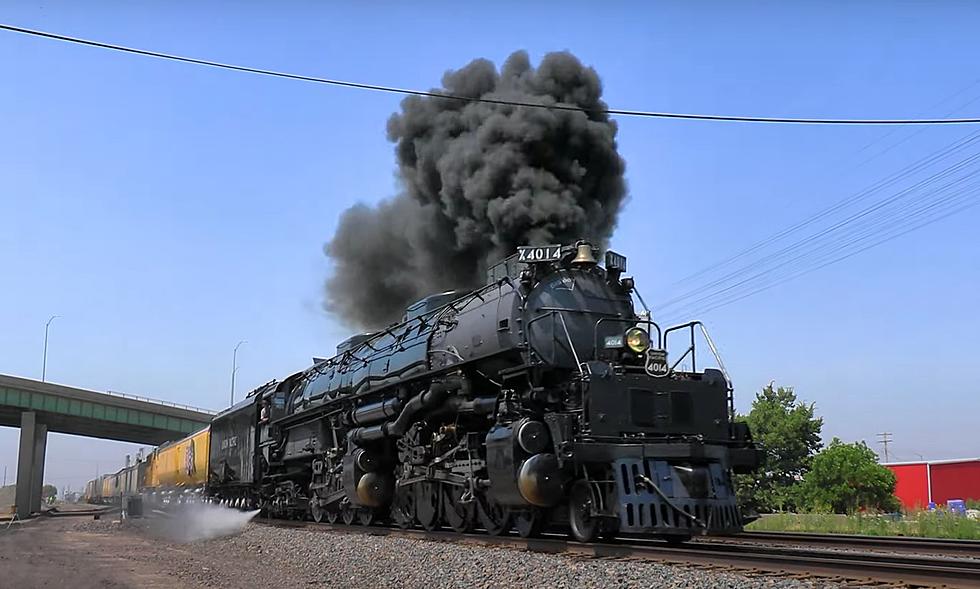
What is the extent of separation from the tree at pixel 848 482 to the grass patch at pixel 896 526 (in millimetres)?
10727

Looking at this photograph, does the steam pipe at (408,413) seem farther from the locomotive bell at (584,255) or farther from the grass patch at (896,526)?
the grass patch at (896,526)

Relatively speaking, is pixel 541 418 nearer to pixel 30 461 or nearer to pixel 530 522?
pixel 530 522

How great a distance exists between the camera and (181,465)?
105ft

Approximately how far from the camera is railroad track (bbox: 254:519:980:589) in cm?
696

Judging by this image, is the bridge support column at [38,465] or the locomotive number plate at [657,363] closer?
the locomotive number plate at [657,363]

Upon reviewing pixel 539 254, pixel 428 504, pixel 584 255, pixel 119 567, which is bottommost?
pixel 119 567

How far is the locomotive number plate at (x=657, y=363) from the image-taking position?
10898mm

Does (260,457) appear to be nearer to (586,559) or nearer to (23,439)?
(586,559)

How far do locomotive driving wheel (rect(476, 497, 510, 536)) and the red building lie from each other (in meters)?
37.7

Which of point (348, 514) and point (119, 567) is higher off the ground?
point (348, 514)

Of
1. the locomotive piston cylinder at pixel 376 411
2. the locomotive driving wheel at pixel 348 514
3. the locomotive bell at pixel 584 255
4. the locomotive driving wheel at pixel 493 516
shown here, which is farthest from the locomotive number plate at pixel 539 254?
the locomotive driving wheel at pixel 348 514

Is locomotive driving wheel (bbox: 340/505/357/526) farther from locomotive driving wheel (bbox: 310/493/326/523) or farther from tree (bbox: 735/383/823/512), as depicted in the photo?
tree (bbox: 735/383/823/512)

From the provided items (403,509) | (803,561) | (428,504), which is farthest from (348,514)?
(803,561)

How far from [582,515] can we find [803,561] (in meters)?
3.14
